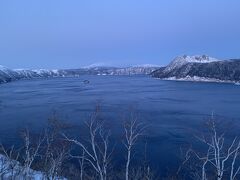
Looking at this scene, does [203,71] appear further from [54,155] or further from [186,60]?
[54,155]

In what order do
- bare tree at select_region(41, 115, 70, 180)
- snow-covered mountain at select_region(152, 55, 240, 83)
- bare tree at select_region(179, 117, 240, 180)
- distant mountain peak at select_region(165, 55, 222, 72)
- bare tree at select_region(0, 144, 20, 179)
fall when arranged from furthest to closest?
distant mountain peak at select_region(165, 55, 222, 72), snow-covered mountain at select_region(152, 55, 240, 83), bare tree at select_region(41, 115, 70, 180), bare tree at select_region(179, 117, 240, 180), bare tree at select_region(0, 144, 20, 179)

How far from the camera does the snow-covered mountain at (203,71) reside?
223 ft

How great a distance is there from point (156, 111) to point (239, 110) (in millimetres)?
6629

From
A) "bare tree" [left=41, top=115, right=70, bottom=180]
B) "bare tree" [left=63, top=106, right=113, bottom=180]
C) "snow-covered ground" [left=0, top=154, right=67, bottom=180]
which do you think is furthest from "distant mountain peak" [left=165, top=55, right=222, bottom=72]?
"snow-covered ground" [left=0, top=154, right=67, bottom=180]

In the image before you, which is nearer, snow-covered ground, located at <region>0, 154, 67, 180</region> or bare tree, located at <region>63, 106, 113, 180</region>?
snow-covered ground, located at <region>0, 154, 67, 180</region>

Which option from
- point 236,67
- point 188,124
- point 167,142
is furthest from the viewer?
point 236,67

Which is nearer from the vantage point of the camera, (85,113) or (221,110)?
(85,113)

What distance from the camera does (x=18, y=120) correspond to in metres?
22.2

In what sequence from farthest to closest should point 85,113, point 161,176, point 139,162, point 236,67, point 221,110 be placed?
point 236,67
point 221,110
point 85,113
point 139,162
point 161,176

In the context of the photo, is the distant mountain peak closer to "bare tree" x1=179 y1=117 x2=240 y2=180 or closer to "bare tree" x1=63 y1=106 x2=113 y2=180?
"bare tree" x1=179 y1=117 x2=240 y2=180

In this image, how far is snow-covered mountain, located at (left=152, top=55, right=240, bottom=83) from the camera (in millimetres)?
67969

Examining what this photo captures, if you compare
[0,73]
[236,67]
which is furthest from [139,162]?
[0,73]

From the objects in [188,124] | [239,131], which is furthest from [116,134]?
[239,131]

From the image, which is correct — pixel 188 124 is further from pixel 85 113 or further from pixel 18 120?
pixel 18 120
